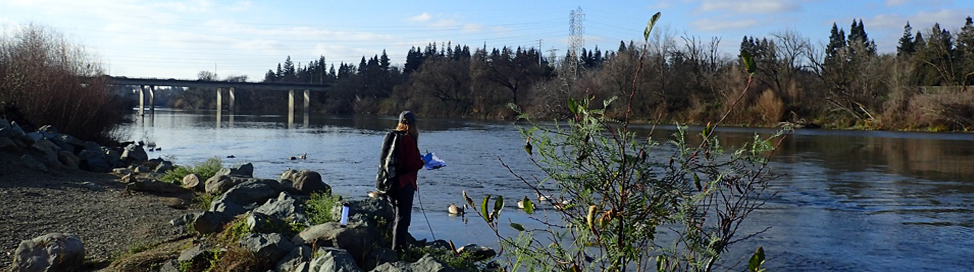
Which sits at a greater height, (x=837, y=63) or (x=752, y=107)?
(x=837, y=63)

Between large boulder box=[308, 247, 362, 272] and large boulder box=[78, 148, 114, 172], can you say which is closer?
large boulder box=[308, 247, 362, 272]

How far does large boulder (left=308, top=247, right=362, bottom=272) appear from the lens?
6.59 meters

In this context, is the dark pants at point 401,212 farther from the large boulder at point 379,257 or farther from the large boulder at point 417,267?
the large boulder at point 417,267

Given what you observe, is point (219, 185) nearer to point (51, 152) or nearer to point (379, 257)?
point (51, 152)

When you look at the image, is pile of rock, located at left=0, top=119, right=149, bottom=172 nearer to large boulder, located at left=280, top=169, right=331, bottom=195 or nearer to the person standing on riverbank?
large boulder, located at left=280, top=169, right=331, bottom=195

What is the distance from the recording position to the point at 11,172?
529 inches

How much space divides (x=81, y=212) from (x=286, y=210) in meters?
3.04

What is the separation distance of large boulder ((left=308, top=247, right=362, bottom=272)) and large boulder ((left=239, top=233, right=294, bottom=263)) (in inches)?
22.0

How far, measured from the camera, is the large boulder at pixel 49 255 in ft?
23.0

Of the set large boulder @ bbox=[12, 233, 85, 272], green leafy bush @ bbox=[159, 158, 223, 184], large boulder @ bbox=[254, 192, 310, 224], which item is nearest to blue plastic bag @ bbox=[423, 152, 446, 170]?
large boulder @ bbox=[254, 192, 310, 224]

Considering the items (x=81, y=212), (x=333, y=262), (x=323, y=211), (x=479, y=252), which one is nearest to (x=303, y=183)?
(x=81, y=212)

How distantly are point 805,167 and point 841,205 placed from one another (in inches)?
372

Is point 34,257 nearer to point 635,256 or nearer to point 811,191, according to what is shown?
point 635,256

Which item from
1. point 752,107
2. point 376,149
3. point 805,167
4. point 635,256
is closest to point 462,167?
point 376,149
